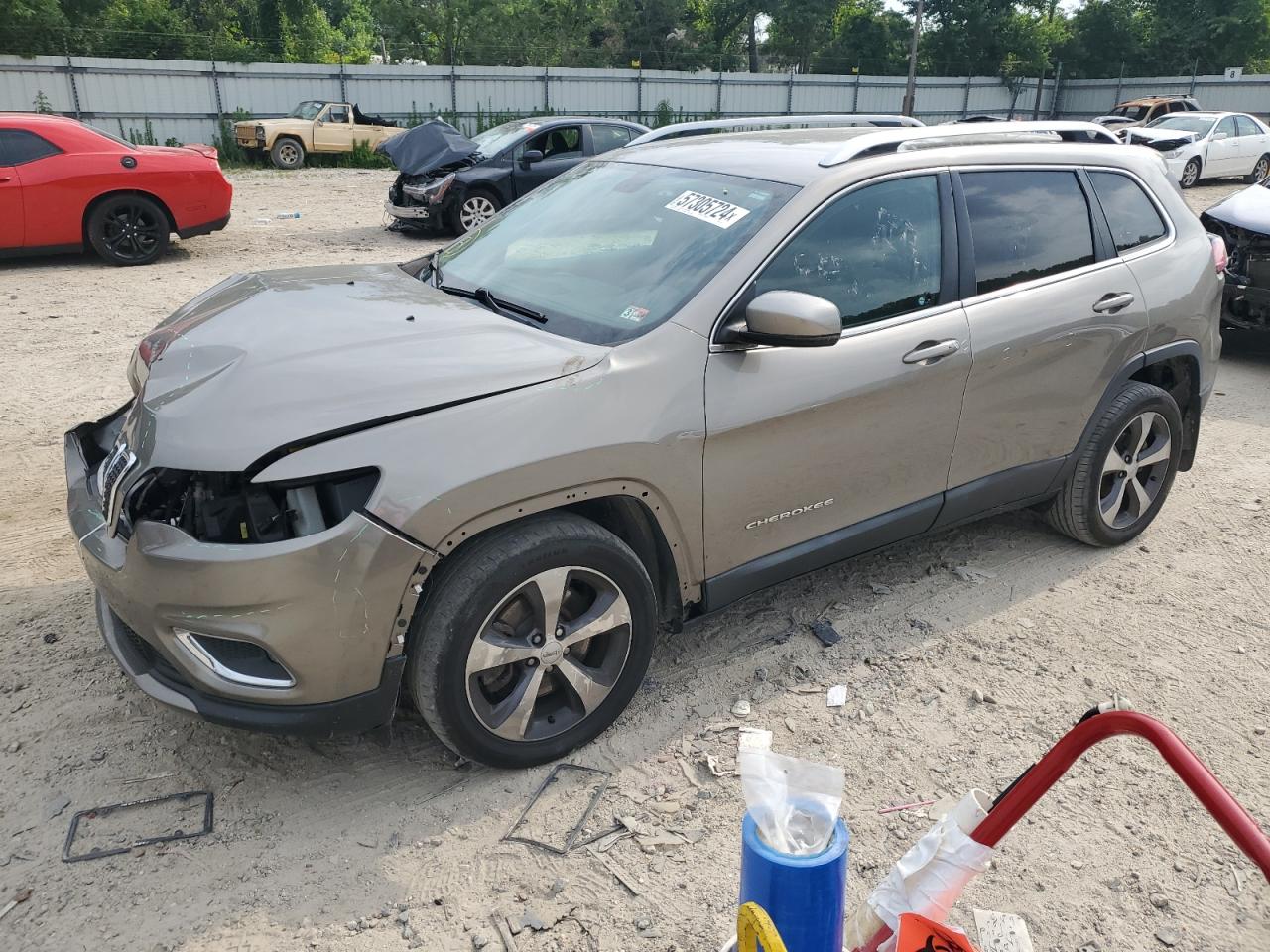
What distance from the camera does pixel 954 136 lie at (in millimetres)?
3787

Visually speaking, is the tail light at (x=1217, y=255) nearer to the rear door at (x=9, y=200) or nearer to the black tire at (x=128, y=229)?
the black tire at (x=128, y=229)

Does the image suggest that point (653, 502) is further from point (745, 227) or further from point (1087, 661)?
A: point (1087, 661)

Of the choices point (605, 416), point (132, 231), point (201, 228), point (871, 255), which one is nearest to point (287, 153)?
point (201, 228)

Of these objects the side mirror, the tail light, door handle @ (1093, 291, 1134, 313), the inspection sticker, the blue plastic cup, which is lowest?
the blue plastic cup

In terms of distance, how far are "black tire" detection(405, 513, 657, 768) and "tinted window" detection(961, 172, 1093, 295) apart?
1902mm

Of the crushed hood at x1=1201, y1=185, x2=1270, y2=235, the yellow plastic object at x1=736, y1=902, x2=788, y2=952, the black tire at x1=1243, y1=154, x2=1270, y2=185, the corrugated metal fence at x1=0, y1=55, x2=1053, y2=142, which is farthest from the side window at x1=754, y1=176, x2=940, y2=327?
the corrugated metal fence at x1=0, y1=55, x2=1053, y2=142

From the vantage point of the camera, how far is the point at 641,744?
315cm

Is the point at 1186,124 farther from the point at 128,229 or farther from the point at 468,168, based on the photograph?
the point at 128,229

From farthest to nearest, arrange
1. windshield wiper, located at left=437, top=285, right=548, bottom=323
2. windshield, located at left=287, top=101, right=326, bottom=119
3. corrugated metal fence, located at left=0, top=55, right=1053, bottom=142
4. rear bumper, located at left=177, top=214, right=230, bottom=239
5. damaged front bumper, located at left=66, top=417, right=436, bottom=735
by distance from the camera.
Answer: corrugated metal fence, located at left=0, top=55, right=1053, bottom=142 < windshield, located at left=287, top=101, right=326, bottom=119 < rear bumper, located at left=177, top=214, right=230, bottom=239 < windshield wiper, located at left=437, top=285, right=548, bottom=323 < damaged front bumper, located at left=66, top=417, right=436, bottom=735

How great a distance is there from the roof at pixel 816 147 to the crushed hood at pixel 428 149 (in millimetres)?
9065

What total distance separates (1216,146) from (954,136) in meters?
19.4

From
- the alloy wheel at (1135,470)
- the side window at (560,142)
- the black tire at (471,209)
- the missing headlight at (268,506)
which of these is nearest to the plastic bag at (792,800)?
the missing headlight at (268,506)

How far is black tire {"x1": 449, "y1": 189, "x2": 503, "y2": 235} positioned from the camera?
12414 millimetres

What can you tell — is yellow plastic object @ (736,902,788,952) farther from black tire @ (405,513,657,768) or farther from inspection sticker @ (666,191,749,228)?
inspection sticker @ (666,191,749,228)
